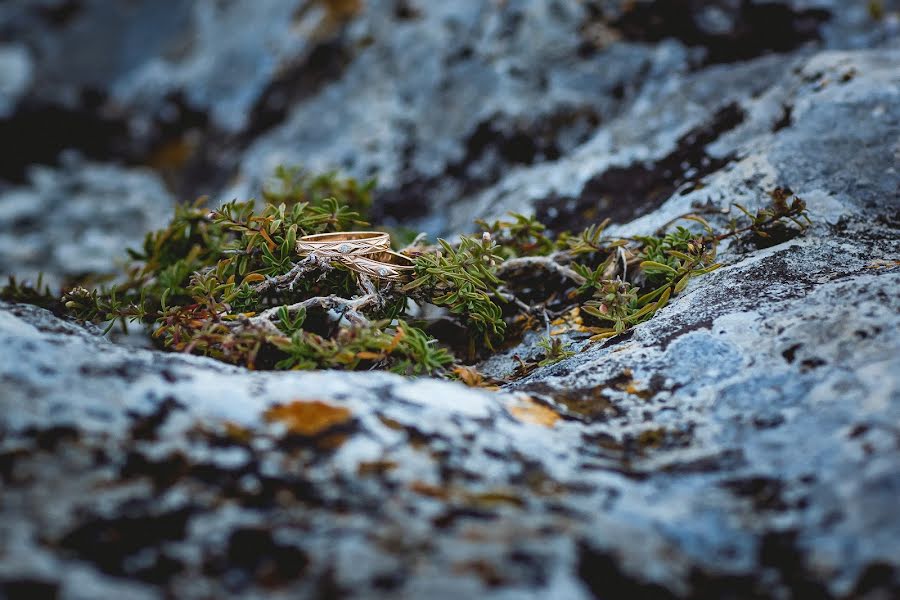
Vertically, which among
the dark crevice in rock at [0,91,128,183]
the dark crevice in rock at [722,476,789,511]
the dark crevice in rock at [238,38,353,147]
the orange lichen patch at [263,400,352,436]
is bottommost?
the dark crevice in rock at [722,476,789,511]

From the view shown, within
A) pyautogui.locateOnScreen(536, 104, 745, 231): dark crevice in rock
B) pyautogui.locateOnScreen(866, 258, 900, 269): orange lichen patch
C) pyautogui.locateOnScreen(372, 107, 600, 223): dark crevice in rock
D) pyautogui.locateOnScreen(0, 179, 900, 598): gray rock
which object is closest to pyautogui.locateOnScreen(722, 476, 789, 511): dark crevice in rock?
pyautogui.locateOnScreen(0, 179, 900, 598): gray rock

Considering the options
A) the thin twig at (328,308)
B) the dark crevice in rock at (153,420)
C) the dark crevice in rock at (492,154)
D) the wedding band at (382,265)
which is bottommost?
the dark crevice in rock at (153,420)

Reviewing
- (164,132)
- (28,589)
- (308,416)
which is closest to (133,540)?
(28,589)

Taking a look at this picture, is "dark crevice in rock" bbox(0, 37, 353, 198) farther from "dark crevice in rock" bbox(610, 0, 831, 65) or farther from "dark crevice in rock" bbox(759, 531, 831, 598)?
"dark crevice in rock" bbox(759, 531, 831, 598)

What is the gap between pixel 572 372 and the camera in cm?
A: 171

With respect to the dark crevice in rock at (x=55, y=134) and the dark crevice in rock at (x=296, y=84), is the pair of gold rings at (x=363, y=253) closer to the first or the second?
the dark crevice in rock at (x=296, y=84)

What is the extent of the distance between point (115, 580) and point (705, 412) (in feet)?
3.98

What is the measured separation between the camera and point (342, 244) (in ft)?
6.29

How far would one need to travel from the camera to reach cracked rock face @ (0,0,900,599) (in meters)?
0.98

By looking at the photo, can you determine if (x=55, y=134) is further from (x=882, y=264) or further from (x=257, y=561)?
(x=882, y=264)

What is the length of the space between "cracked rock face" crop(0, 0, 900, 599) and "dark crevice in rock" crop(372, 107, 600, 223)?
13mm

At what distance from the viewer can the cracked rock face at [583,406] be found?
3.22ft

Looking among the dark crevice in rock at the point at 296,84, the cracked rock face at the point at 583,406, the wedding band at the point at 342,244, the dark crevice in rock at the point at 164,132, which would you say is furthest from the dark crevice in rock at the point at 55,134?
the wedding band at the point at 342,244

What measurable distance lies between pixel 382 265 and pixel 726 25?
7.89ft
